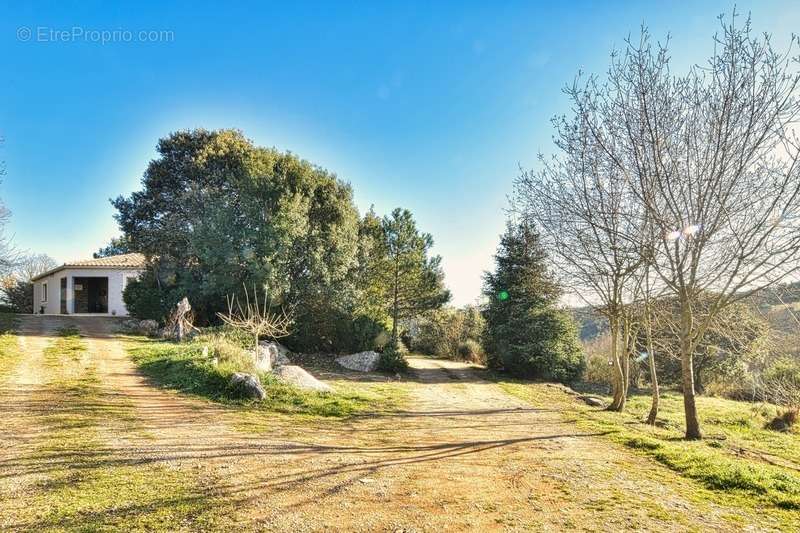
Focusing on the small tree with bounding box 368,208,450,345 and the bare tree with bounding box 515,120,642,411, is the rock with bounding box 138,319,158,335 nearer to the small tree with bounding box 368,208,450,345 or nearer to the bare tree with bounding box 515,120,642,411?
the small tree with bounding box 368,208,450,345

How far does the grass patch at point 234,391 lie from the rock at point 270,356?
108cm

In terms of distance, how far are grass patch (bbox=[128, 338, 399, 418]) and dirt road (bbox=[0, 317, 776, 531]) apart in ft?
2.34

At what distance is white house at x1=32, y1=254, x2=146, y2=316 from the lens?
26188mm

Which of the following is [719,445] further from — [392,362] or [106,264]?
[106,264]

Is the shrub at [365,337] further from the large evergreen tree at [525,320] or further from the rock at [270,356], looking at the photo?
the large evergreen tree at [525,320]

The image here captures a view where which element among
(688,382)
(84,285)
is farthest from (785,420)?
(84,285)

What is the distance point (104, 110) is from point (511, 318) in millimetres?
16659

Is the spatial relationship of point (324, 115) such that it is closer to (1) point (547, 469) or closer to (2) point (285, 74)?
(2) point (285, 74)

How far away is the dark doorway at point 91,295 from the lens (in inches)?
1069

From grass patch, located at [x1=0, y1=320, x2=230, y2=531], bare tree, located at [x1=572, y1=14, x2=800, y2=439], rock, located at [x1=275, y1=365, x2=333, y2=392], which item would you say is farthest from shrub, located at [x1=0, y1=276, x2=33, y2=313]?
bare tree, located at [x1=572, y1=14, x2=800, y2=439]

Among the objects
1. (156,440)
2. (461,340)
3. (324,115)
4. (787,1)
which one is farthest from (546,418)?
(461,340)

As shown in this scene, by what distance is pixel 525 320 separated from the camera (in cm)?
1748

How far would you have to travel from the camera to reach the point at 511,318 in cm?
1783

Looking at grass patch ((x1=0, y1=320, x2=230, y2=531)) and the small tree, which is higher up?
the small tree
